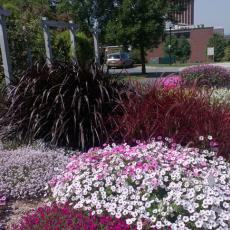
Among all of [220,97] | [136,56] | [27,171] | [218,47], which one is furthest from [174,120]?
[218,47]

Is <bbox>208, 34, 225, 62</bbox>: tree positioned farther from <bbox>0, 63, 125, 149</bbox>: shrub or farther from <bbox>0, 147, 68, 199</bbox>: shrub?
<bbox>0, 147, 68, 199</bbox>: shrub

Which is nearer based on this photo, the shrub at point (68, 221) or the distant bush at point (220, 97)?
the shrub at point (68, 221)

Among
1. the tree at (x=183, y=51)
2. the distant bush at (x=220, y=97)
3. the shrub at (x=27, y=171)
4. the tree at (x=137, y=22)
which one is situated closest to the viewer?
the shrub at (x=27, y=171)

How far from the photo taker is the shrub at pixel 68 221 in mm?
2822

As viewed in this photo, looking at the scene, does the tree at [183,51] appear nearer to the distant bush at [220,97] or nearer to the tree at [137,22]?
the tree at [137,22]

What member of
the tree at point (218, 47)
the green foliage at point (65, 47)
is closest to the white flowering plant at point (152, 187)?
the green foliage at point (65, 47)

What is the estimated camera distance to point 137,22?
24.5 m

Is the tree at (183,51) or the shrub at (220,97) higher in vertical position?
the shrub at (220,97)

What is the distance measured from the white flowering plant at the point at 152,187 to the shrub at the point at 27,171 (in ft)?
1.37

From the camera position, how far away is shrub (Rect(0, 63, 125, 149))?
17.1ft

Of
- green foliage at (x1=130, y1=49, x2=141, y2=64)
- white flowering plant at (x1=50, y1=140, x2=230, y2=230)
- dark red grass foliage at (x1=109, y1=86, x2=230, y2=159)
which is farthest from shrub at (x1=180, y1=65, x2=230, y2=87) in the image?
green foliage at (x1=130, y1=49, x2=141, y2=64)

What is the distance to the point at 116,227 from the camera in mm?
2787

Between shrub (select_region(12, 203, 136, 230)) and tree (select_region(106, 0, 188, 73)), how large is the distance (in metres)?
21.9

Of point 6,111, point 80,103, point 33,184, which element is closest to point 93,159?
point 33,184
